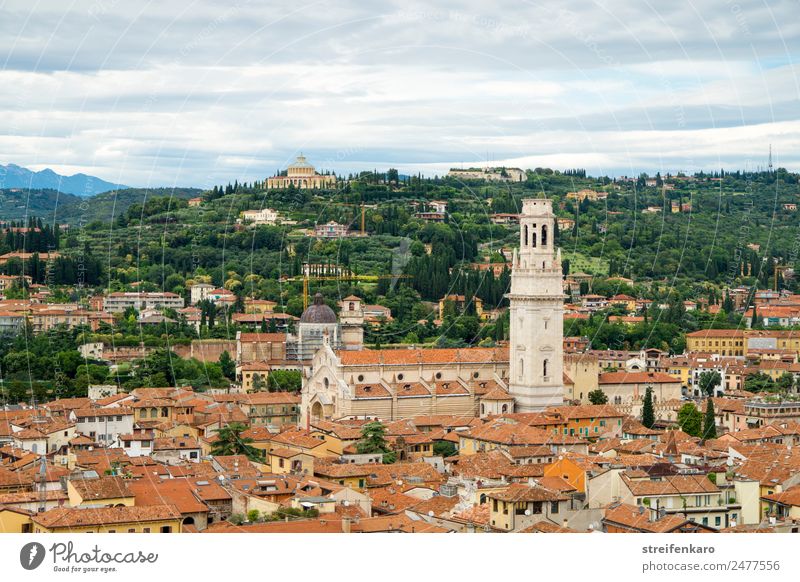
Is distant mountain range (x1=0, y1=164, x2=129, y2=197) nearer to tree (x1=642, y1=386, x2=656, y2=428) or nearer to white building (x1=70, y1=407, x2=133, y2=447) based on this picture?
white building (x1=70, y1=407, x2=133, y2=447)

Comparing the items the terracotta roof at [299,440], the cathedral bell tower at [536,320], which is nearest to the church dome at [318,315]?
the cathedral bell tower at [536,320]

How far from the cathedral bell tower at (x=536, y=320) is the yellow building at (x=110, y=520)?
40.3 feet

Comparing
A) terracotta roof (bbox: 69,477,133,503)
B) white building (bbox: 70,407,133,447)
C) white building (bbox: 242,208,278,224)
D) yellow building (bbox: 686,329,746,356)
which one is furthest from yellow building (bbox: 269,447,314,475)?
white building (bbox: 242,208,278,224)

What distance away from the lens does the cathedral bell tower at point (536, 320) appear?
28.2 m

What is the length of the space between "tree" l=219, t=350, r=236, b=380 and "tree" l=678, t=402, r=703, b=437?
12816mm

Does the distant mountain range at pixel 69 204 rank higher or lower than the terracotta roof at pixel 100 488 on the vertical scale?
higher

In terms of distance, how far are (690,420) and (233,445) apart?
25.9ft

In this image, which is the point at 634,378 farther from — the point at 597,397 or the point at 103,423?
the point at 103,423

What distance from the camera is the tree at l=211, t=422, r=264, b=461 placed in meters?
23.2

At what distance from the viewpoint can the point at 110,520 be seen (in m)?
16.0

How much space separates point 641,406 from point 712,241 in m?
25.2

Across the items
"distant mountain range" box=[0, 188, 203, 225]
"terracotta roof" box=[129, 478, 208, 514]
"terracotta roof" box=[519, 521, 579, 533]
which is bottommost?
"terracotta roof" box=[519, 521, 579, 533]

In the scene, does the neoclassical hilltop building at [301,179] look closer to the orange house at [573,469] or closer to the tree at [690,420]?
the tree at [690,420]

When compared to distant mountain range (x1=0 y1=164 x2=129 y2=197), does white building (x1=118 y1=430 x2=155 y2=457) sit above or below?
below
